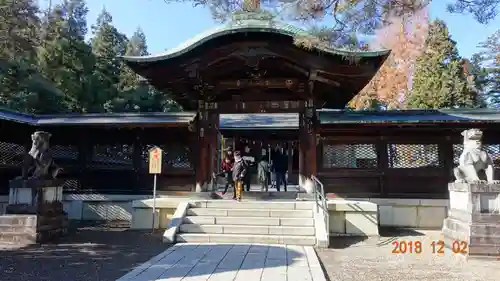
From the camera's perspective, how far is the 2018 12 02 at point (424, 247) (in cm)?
810

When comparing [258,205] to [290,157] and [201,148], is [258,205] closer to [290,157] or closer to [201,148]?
[201,148]

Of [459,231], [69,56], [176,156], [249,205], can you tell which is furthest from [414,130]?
[69,56]

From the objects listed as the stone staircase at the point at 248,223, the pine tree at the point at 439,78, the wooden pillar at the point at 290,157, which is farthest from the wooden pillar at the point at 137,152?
the pine tree at the point at 439,78

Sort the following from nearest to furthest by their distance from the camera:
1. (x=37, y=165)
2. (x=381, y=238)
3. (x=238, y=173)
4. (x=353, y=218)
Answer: (x=37, y=165), (x=381, y=238), (x=353, y=218), (x=238, y=173)

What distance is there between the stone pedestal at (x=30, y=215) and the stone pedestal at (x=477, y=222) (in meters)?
9.18

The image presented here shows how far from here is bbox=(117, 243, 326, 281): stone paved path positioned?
604 cm

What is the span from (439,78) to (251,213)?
72.0 ft

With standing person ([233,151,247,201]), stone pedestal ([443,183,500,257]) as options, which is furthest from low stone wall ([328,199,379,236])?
standing person ([233,151,247,201])

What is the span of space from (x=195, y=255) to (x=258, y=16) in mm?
4921

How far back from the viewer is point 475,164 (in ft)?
27.7

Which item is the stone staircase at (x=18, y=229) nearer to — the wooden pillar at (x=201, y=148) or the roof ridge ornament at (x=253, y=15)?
the wooden pillar at (x=201, y=148)

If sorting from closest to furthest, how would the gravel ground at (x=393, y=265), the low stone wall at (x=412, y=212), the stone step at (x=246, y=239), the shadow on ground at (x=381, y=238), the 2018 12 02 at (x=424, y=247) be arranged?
the gravel ground at (x=393, y=265) < the 2018 12 02 at (x=424, y=247) < the stone step at (x=246, y=239) < the shadow on ground at (x=381, y=238) < the low stone wall at (x=412, y=212)

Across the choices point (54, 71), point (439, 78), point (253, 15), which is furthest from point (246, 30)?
point (439, 78)

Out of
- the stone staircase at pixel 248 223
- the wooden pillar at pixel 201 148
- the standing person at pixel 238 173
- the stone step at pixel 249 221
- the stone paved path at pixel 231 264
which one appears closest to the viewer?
the stone paved path at pixel 231 264
